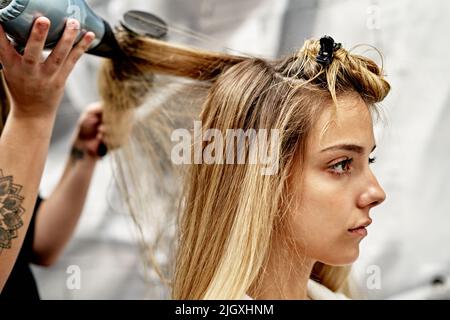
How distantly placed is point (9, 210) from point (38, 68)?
19 cm

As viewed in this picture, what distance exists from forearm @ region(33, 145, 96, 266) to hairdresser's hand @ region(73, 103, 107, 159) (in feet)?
0.05

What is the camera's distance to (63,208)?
122cm

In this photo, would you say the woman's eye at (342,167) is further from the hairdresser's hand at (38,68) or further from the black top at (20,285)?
the black top at (20,285)

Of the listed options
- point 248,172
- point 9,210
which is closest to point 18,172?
point 9,210

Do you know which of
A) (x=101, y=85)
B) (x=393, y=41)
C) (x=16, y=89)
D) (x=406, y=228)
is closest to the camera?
(x=16, y=89)

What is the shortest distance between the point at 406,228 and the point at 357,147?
1.99 feet

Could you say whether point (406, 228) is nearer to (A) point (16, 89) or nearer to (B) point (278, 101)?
(B) point (278, 101)

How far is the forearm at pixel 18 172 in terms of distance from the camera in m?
0.76

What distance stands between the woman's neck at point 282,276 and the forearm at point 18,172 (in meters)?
0.34

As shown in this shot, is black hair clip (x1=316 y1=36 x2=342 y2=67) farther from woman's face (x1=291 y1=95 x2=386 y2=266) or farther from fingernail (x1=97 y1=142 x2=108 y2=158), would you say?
fingernail (x1=97 y1=142 x2=108 y2=158)

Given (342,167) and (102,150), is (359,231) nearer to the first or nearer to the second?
(342,167)

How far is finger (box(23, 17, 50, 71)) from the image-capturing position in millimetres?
690

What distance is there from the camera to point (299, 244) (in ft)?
2.75

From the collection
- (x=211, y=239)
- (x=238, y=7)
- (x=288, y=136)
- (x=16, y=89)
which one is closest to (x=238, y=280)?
(x=211, y=239)
